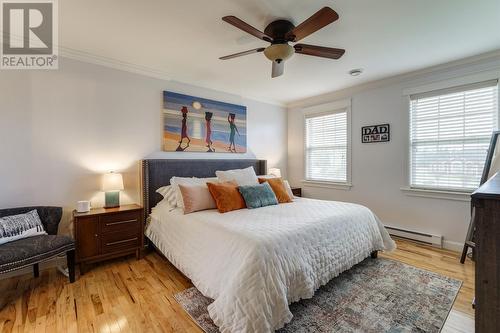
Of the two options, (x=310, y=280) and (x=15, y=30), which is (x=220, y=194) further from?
(x=15, y=30)

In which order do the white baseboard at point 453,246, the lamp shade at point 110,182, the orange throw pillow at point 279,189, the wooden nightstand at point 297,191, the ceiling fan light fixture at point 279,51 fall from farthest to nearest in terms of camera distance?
the wooden nightstand at point 297,191, the orange throw pillow at point 279,189, the white baseboard at point 453,246, the lamp shade at point 110,182, the ceiling fan light fixture at point 279,51

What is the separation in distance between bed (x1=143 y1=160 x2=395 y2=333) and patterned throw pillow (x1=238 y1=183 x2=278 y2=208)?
12cm

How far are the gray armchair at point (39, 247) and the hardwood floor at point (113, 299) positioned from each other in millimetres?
231

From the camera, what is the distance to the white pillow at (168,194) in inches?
110

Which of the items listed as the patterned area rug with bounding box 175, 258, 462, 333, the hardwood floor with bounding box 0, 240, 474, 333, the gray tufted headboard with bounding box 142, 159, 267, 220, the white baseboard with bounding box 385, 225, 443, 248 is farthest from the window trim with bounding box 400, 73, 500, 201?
the gray tufted headboard with bounding box 142, 159, 267, 220

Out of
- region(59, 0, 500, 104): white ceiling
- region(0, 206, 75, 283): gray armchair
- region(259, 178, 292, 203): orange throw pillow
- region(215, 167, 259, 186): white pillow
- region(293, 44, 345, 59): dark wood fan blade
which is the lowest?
region(0, 206, 75, 283): gray armchair

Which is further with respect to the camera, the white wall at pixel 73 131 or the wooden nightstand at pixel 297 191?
the wooden nightstand at pixel 297 191

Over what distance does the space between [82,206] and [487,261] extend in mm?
3212

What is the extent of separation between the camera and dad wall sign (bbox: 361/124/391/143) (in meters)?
3.54

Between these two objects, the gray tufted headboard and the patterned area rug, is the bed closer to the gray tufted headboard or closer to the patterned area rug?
the gray tufted headboard

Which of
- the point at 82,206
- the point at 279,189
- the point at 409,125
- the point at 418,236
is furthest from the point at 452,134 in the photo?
the point at 82,206

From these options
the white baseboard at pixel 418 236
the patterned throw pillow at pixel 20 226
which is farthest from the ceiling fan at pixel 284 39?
the white baseboard at pixel 418 236

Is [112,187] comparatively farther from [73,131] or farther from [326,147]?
[326,147]
